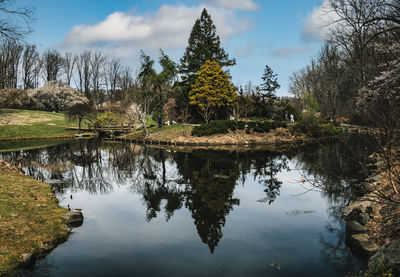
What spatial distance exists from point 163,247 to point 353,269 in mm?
4633

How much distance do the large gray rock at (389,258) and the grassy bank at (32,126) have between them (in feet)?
128

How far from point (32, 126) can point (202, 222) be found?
4333cm

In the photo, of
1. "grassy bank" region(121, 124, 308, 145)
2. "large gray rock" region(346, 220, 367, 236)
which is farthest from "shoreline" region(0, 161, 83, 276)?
"grassy bank" region(121, 124, 308, 145)

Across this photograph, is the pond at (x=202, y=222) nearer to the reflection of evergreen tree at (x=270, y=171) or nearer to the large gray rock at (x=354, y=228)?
the reflection of evergreen tree at (x=270, y=171)

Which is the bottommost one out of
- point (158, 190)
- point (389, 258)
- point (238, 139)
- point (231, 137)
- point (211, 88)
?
point (158, 190)

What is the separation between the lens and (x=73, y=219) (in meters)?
9.49

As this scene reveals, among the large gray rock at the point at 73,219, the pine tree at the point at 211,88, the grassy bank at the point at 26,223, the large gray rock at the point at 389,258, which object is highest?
the pine tree at the point at 211,88

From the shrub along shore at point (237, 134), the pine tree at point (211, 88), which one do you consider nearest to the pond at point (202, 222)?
the shrub along shore at point (237, 134)

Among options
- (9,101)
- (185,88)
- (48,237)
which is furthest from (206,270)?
(185,88)

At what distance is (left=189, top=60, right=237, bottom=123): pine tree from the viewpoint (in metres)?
38.1

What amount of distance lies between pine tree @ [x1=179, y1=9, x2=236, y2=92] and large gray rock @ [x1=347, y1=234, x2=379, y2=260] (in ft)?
119

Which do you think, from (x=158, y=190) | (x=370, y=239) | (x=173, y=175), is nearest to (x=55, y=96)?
(x=173, y=175)

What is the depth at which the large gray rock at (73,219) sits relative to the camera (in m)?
9.33

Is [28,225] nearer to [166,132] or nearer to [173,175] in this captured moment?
[173,175]
